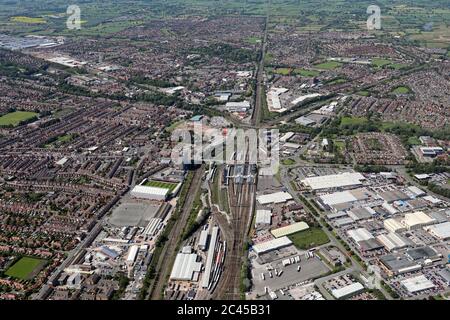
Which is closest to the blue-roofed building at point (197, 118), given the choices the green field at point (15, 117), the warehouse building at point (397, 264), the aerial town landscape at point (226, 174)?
the aerial town landscape at point (226, 174)

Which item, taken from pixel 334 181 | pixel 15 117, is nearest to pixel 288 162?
pixel 334 181

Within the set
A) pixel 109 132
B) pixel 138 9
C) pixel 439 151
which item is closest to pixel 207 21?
pixel 138 9

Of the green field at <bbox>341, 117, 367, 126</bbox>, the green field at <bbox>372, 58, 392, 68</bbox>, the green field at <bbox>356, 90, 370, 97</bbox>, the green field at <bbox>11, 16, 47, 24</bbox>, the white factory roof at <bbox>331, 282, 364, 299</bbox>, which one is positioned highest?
the green field at <bbox>11, 16, 47, 24</bbox>

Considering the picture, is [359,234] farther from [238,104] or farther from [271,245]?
[238,104]

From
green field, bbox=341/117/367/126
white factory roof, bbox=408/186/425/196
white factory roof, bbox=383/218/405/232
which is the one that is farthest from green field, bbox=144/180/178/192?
green field, bbox=341/117/367/126

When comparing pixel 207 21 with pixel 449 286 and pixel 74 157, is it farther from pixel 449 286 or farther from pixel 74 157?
pixel 449 286

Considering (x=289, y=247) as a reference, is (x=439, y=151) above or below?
above

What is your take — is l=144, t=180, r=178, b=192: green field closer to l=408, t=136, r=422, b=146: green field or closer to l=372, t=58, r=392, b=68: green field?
l=408, t=136, r=422, b=146: green field
